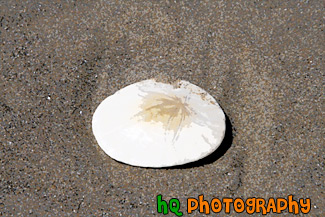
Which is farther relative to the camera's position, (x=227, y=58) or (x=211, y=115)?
(x=227, y=58)

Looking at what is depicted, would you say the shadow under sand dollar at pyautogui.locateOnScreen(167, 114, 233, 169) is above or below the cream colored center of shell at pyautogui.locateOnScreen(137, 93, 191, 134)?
below

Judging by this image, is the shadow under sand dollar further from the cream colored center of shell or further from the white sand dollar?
the cream colored center of shell

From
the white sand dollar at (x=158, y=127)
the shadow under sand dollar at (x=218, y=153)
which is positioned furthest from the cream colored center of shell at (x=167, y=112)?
the shadow under sand dollar at (x=218, y=153)

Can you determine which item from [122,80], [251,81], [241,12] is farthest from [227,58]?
[122,80]

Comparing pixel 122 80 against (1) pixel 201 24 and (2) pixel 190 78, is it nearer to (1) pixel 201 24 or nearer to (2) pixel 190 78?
(2) pixel 190 78

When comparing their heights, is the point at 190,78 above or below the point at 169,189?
above

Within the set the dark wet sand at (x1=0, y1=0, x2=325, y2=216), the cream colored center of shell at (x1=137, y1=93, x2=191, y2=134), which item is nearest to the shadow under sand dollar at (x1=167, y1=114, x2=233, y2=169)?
the dark wet sand at (x1=0, y1=0, x2=325, y2=216)

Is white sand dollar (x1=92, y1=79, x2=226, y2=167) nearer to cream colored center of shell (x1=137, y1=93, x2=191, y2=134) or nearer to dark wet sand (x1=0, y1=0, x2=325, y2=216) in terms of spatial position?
cream colored center of shell (x1=137, y1=93, x2=191, y2=134)
